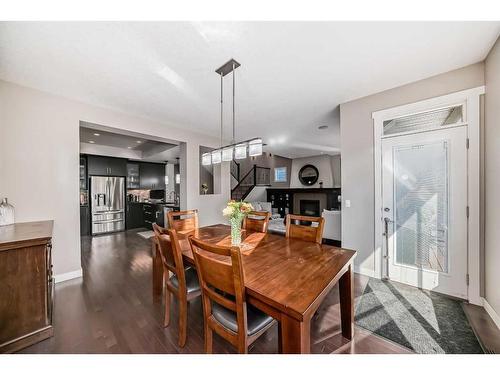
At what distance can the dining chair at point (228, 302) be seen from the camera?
1.11m

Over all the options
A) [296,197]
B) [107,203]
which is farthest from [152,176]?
[296,197]

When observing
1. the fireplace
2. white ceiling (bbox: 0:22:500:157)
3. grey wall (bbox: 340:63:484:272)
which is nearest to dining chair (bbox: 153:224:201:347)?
white ceiling (bbox: 0:22:500:157)

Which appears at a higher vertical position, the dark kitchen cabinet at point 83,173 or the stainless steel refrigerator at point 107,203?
the dark kitchen cabinet at point 83,173

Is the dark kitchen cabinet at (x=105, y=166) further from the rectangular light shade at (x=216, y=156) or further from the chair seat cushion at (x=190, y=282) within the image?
the chair seat cushion at (x=190, y=282)

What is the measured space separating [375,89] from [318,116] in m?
1.14

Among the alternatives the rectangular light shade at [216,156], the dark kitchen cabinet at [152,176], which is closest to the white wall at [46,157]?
the rectangular light shade at [216,156]

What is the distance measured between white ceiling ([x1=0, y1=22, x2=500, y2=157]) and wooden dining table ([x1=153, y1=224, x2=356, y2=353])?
191 centimetres

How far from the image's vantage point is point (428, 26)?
5.47 ft

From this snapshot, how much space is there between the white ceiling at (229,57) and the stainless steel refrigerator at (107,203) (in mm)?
3497

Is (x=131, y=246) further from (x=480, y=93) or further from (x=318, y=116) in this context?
(x=480, y=93)

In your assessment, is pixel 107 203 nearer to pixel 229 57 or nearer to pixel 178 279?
pixel 178 279

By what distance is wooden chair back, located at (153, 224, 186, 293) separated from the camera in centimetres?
153

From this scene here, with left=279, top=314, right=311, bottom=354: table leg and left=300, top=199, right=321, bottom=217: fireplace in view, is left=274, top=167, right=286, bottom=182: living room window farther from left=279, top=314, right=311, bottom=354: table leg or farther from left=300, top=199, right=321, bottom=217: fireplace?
left=279, top=314, right=311, bottom=354: table leg

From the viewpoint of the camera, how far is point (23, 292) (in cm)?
162
